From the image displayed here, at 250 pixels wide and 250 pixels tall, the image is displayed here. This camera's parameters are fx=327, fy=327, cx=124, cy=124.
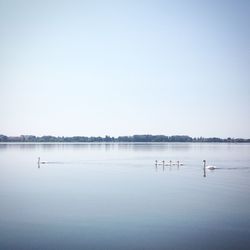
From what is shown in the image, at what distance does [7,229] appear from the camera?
86.1 ft

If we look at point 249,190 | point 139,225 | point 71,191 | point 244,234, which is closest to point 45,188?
point 71,191

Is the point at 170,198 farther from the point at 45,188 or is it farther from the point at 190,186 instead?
the point at 45,188

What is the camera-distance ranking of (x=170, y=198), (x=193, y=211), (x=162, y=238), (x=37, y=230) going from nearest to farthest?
(x=162, y=238), (x=37, y=230), (x=193, y=211), (x=170, y=198)

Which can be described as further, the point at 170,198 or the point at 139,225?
the point at 170,198

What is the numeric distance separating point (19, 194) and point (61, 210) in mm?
12977

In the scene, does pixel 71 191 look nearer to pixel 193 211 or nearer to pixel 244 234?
pixel 193 211

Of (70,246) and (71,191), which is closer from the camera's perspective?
(70,246)

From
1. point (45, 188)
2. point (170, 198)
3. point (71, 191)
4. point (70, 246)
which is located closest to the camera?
point (70, 246)

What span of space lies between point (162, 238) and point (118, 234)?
3405 mm

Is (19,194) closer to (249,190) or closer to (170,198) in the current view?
(170,198)

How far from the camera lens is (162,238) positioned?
78.8ft

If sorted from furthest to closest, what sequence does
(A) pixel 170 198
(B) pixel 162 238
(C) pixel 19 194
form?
(C) pixel 19 194 → (A) pixel 170 198 → (B) pixel 162 238

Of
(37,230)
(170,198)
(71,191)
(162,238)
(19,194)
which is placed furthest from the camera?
(71,191)

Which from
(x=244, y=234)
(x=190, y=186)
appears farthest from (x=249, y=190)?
(x=244, y=234)
